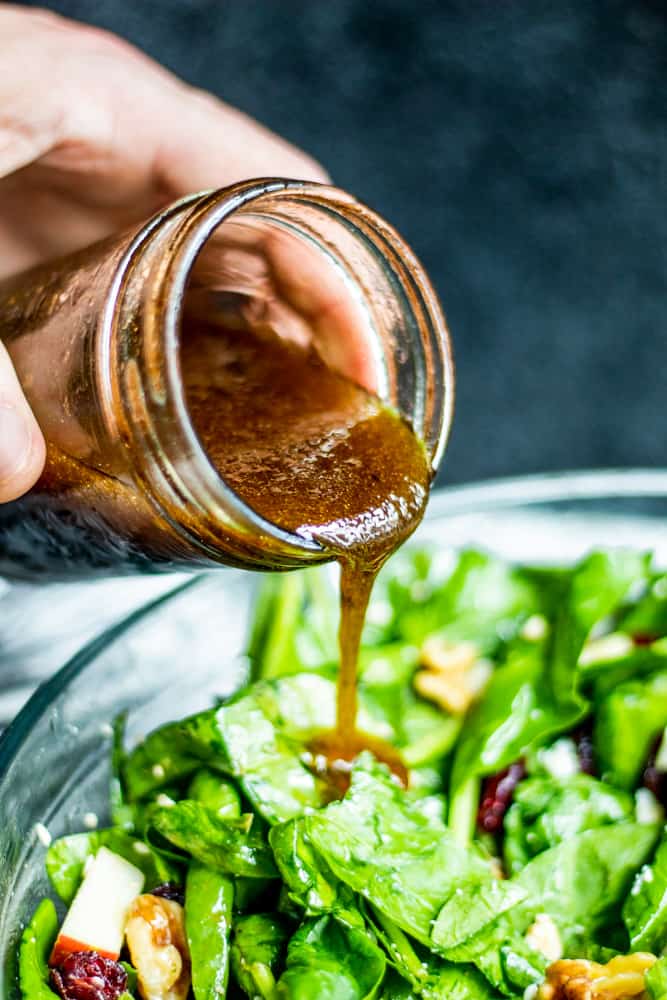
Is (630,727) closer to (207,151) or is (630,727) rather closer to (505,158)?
(207,151)

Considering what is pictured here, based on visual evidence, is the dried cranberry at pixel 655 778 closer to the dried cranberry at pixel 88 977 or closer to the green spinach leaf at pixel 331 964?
the green spinach leaf at pixel 331 964

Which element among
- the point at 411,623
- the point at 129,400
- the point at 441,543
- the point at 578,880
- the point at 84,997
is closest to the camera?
the point at 129,400

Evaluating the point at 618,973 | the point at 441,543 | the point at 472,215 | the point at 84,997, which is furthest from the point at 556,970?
the point at 472,215

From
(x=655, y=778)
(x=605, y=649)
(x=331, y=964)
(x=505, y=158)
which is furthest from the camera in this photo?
(x=505, y=158)

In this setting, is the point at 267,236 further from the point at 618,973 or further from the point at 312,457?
the point at 618,973

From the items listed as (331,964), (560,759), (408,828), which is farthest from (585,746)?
(331,964)

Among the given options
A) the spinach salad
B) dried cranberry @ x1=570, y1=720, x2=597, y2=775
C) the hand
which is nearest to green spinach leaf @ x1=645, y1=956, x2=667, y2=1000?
the spinach salad
